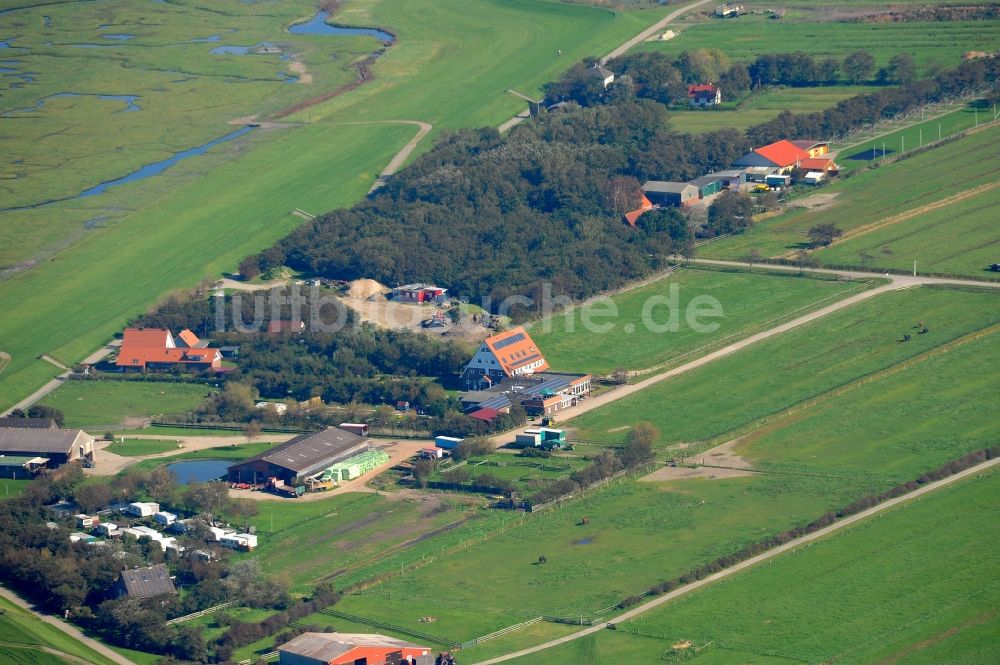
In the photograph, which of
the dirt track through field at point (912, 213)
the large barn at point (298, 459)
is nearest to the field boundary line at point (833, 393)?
the large barn at point (298, 459)

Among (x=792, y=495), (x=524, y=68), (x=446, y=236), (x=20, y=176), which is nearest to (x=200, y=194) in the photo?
(x=20, y=176)

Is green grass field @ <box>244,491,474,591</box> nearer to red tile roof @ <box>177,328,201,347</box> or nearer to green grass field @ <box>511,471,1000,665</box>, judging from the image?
green grass field @ <box>511,471,1000,665</box>

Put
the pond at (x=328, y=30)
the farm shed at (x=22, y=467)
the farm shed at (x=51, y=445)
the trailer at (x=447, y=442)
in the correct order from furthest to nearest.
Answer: the pond at (x=328, y=30)
the farm shed at (x=51, y=445)
the farm shed at (x=22, y=467)
the trailer at (x=447, y=442)

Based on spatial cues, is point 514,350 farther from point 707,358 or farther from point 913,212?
point 913,212

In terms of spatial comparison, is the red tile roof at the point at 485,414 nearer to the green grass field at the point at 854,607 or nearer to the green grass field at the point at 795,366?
the green grass field at the point at 795,366

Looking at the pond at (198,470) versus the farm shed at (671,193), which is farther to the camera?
the farm shed at (671,193)

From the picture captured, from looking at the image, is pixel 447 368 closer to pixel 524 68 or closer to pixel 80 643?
pixel 80 643
